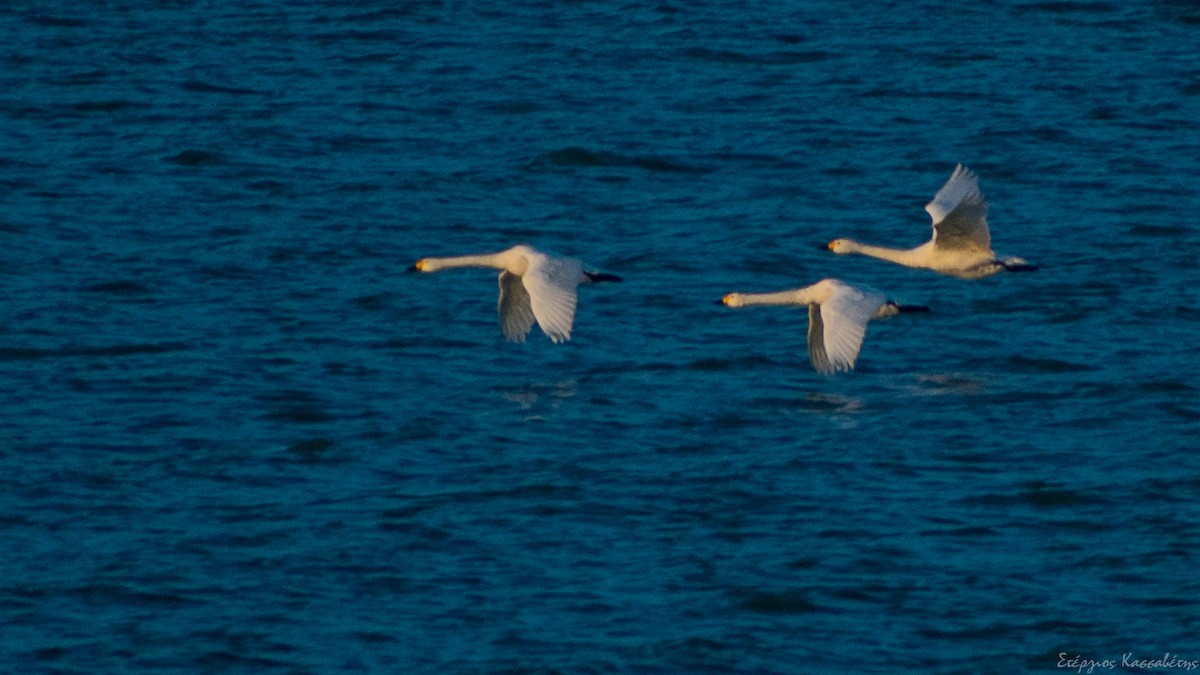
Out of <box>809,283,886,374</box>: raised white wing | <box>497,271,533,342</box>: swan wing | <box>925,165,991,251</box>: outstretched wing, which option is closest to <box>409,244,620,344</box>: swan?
<box>497,271,533,342</box>: swan wing

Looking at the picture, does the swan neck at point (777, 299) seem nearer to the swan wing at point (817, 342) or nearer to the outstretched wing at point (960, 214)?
the swan wing at point (817, 342)

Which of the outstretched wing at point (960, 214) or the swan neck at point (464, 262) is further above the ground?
the outstretched wing at point (960, 214)

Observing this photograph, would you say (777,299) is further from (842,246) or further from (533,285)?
(533,285)

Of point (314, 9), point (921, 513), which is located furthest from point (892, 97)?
point (921, 513)

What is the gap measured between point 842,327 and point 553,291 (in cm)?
161

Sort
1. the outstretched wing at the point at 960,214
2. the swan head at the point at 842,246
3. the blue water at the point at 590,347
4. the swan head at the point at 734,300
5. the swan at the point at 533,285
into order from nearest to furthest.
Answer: the blue water at the point at 590,347 → the swan at the point at 533,285 → the outstretched wing at the point at 960,214 → the swan head at the point at 734,300 → the swan head at the point at 842,246

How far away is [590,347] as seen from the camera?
16.5 meters

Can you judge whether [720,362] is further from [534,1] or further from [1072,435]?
[534,1]

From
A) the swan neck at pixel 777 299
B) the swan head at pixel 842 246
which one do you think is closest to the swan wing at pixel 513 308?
the swan neck at pixel 777 299

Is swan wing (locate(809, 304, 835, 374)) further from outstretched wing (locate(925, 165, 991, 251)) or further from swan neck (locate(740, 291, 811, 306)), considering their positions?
outstretched wing (locate(925, 165, 991, 251))

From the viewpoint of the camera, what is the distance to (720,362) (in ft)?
52.9

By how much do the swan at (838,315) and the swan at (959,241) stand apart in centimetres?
64

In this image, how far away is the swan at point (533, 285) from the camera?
46.9ft

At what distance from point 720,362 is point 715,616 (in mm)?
4456
